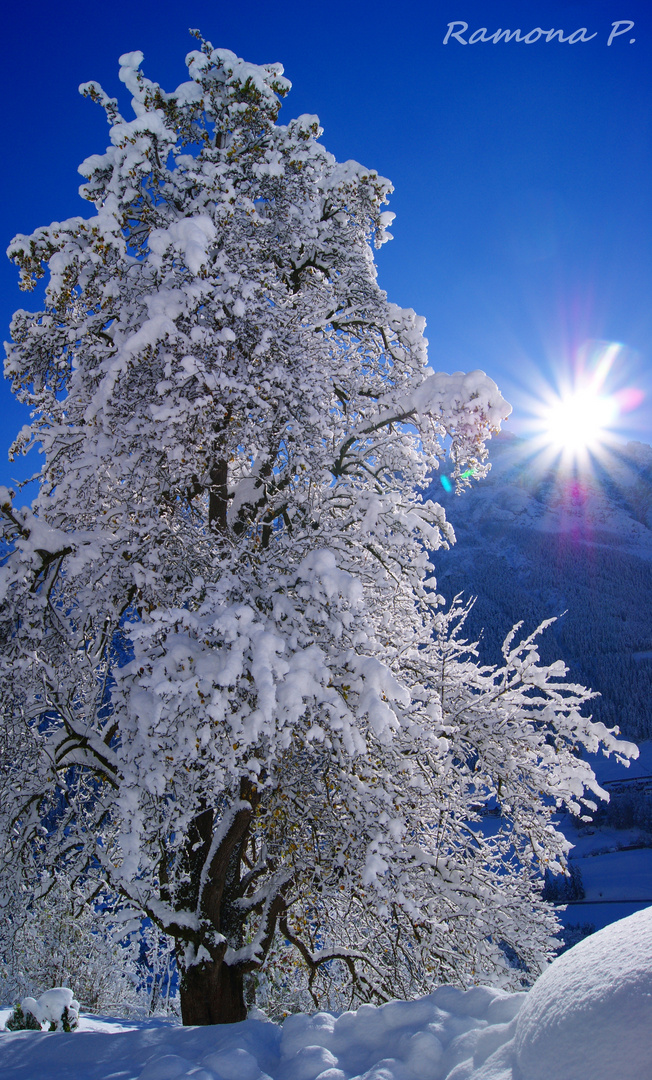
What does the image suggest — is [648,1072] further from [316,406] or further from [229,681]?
[316,406]

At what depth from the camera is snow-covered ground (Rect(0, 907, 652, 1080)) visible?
93.1 inches

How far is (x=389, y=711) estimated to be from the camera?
13.5 ft

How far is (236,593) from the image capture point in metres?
4.89

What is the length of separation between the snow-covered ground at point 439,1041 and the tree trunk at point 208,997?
4.33 ft

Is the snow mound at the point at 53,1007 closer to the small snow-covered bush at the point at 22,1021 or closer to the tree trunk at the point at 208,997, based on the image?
the small snow-covered bush at the point at 22,1021

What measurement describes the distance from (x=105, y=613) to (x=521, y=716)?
4286 mm

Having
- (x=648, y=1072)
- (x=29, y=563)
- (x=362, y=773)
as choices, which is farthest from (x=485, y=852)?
(x=29, y=563)

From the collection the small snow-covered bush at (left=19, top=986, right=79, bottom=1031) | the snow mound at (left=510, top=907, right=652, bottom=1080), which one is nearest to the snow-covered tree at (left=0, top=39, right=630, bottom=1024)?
the snow mound at (left=510, top=907, right=652, bottom=1080)

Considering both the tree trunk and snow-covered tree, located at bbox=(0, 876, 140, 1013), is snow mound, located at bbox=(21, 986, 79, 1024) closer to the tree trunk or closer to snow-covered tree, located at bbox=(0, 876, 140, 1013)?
snow-covered tree, located at bbox=(0, 876, 140, 1013)

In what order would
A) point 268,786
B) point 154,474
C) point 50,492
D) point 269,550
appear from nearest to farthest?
point 268,786
point 269,550
point 154,474
point 50,492

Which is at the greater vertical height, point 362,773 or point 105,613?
point 105,613

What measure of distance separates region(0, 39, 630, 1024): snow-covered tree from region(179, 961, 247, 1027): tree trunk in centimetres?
3

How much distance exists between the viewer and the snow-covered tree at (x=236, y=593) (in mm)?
4469

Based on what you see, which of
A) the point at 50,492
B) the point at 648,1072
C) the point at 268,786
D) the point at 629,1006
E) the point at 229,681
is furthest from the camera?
the point at 50,492
